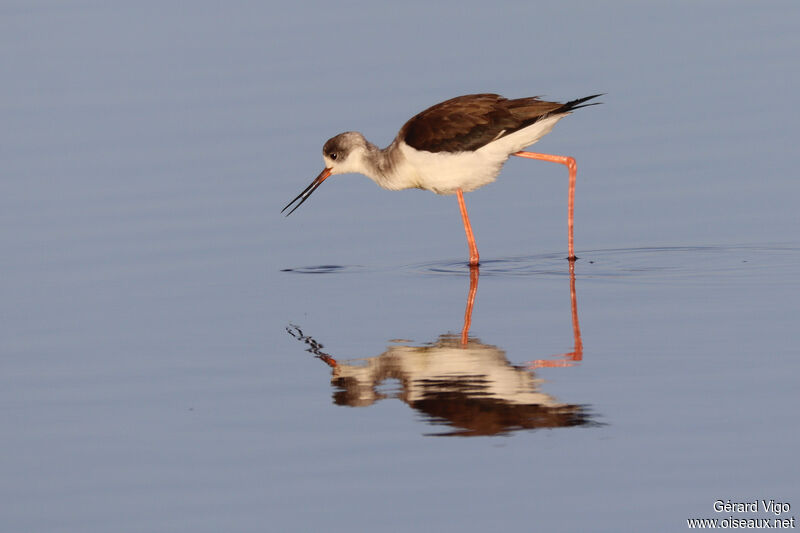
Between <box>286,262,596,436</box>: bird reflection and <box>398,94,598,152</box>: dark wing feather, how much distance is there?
268 centimetres

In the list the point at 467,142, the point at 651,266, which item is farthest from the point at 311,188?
the point at 651,266

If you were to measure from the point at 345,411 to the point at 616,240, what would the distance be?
428cm

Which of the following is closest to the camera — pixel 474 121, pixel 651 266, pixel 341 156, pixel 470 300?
pixel 470 300

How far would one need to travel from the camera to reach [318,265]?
35.4 feet

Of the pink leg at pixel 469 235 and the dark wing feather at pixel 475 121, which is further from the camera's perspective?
the dark wing feather at pixel 475 121

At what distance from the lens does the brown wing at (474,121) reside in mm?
11172

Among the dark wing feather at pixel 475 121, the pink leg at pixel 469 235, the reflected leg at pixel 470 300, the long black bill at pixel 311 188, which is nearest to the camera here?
the reflected leg at pixel 470 300

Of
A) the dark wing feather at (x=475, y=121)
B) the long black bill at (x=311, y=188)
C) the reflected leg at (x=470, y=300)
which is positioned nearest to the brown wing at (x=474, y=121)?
the dark wing feather at (x=475, y=121)

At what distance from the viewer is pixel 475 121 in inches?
440

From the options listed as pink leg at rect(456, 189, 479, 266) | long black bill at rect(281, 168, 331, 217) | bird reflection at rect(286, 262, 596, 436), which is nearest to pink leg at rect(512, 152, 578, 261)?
pink leg at rect(456, 189, 479, 266)

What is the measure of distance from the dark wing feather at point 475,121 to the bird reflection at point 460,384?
268 cm

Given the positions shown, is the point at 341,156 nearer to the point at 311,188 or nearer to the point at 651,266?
the point at 311,188

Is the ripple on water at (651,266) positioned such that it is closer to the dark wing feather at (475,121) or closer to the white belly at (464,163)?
the white belly at (464,163)

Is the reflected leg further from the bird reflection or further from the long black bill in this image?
the long black bill
